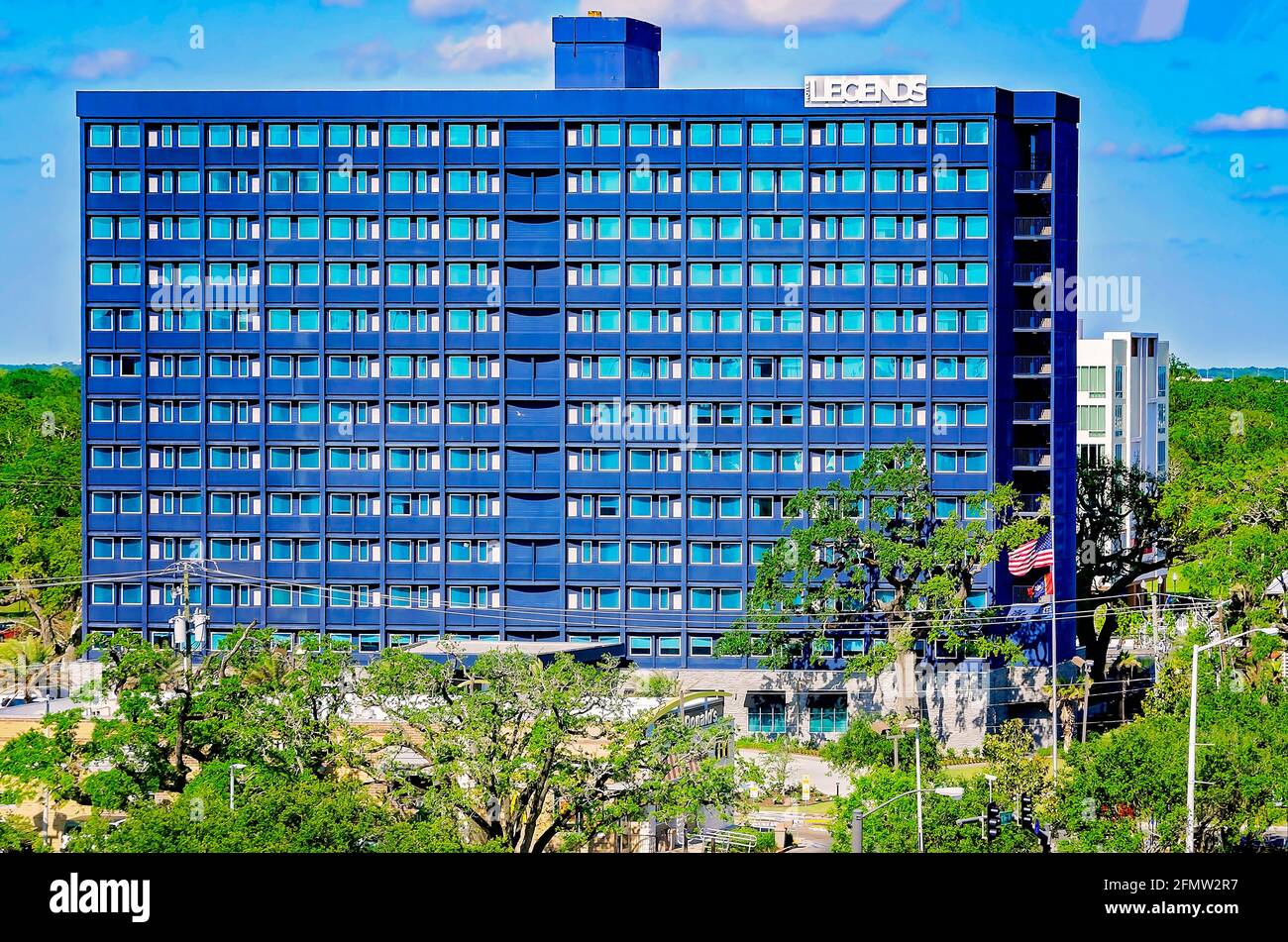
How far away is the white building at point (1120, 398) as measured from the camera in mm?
118875

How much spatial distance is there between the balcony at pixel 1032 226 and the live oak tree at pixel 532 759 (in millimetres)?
44847

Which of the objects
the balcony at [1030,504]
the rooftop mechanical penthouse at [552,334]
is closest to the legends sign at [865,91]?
the rooftop mechanical penthouse at [552,334]

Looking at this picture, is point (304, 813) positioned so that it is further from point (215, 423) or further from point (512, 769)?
point (215, 423)

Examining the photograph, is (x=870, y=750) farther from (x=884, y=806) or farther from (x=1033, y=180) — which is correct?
(x=1033, y=180)

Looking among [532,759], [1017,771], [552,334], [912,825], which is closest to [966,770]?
[1017,771]

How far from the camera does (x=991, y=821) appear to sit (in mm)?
42188

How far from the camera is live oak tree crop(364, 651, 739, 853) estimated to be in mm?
42562

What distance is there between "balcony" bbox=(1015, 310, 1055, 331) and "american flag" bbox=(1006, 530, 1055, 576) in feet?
48.4

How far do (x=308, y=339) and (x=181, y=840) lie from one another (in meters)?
50.1

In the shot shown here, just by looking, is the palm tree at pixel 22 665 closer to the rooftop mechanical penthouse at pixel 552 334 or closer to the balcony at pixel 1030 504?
the rooftop mechanical penthouse at pixel 552 334

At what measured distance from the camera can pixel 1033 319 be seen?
276 ft

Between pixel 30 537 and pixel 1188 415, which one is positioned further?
pixel 1188 415

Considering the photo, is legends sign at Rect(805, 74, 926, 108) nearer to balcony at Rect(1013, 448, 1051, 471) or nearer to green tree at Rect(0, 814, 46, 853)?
balcony at Rect(1013, 448, 1051, 471)
